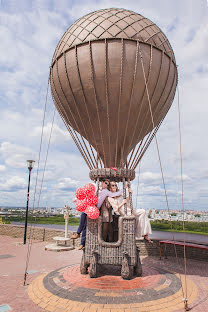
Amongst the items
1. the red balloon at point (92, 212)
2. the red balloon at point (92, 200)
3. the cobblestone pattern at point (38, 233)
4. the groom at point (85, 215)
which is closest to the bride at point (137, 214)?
the groom at point (85, 215)

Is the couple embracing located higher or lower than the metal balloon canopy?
lower

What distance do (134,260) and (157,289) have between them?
100 centimetres

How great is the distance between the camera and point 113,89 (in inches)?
274

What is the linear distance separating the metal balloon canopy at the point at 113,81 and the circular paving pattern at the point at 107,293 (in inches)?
126

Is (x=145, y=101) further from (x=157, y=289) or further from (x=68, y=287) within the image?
(x=68, y=287)

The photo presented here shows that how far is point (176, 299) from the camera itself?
5.09 m

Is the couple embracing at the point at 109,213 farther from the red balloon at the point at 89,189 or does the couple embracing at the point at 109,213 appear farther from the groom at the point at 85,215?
the red balloon at the point at 89,189

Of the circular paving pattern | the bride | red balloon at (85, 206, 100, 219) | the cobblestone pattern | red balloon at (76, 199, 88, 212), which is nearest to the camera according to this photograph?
the circular paving pattern

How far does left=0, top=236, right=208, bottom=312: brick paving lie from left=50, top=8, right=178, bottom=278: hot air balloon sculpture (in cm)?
55

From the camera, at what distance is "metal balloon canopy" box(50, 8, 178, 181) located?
6.78 meters

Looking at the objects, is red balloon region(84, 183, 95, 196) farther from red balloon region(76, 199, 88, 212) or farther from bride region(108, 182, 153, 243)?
bride region(108, 182, 153, 243)

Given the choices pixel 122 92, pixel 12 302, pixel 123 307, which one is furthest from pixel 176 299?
pixel 122 92

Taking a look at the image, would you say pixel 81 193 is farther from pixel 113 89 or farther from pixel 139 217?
pixel 113 89

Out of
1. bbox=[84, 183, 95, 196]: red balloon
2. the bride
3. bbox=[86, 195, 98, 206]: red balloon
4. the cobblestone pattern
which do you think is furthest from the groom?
the cobblestone pattern
